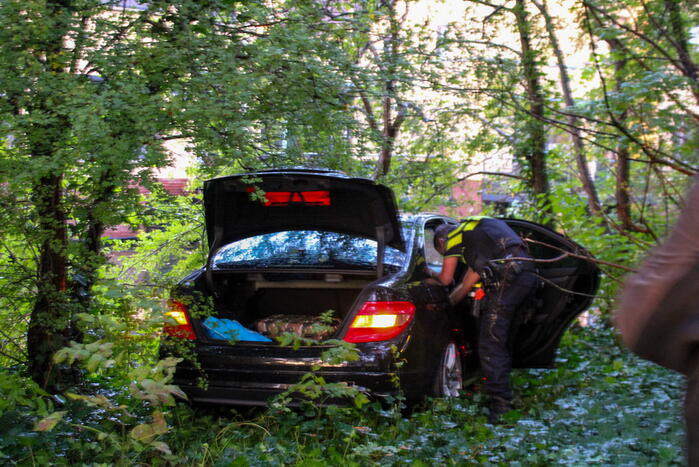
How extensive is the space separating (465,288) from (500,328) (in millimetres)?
477

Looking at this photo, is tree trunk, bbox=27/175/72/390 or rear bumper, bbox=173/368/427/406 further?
tree trunk, bbox=27/175/72/390

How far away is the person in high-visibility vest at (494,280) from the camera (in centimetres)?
522

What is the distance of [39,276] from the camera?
483 centimetres

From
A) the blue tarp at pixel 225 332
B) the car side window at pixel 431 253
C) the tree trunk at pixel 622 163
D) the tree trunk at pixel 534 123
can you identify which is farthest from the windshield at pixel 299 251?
the tree trunk at pixel 534 123

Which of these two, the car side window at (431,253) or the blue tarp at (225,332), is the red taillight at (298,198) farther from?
the car side window at (431,253)

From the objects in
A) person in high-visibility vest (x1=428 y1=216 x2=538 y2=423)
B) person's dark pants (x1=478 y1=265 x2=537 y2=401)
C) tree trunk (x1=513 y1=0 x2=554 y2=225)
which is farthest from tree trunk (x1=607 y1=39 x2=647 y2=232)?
person's dark pants (x1=478 y1=265 x2=537 y2=401)

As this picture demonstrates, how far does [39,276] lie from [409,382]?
278 centimetres

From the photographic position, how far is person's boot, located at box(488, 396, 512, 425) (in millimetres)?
5035

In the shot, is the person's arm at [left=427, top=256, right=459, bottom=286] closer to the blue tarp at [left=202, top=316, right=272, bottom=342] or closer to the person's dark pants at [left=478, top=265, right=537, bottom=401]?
the person's dark pants at [left=478, top=265, right=537, bottom=401]


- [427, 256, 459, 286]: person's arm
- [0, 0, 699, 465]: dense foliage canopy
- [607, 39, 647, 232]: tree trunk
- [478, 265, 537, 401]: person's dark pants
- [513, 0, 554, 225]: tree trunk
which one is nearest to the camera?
[0, 0, 699, 465]: dense foliage canopy

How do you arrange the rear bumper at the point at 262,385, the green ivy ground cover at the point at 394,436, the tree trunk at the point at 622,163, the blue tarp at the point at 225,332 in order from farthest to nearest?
1. the tree trunk at the point at 622,163
2. the blue tarp at the point at 225,332
3. the rear bumper at the point at 262,385
4. the green ivy ground cover at the point at 394,436

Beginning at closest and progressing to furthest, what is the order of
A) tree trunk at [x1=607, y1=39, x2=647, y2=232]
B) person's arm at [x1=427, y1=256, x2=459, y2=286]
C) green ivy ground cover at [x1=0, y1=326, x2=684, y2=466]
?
green ivy ground cover at [x1=0, y1=326, x2=684, y2=466] < person's arm at [x1=427, y1=256, x2=459, y2=286] < tree trunk at [x1=607, y1=39, x2=647, y2=232]

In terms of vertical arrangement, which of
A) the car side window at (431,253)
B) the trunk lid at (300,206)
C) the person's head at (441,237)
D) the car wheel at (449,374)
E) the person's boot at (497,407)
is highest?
the trunk lid at (300,206)

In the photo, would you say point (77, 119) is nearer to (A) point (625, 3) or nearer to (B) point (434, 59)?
(B) point (434, 59)
